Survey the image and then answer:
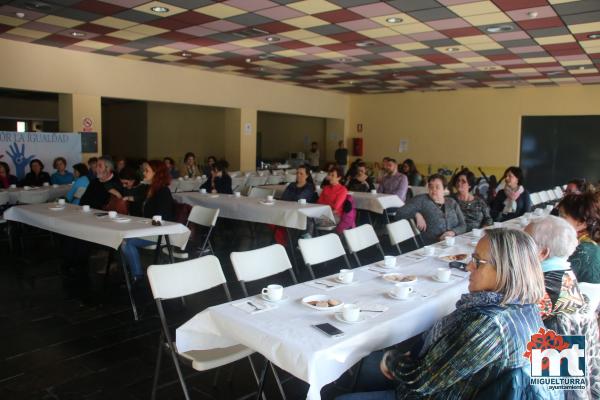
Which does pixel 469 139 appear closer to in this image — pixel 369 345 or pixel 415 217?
pixel 415 217

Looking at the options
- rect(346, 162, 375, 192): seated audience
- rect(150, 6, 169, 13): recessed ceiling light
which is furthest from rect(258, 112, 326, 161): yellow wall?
rect(150, 6, 169, 13): recessed ceiling light

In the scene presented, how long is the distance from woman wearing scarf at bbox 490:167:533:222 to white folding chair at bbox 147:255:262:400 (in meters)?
4.41

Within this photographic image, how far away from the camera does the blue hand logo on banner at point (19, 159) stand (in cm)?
796

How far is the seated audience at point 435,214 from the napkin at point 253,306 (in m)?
2.80

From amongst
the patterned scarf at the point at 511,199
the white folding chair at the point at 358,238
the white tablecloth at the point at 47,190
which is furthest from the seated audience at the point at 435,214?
the white tablecloth at the point at 47,190

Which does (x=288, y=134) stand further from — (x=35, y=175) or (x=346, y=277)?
(x=346, y=277)

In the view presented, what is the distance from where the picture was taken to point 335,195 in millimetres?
6254

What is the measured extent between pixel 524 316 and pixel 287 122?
15.1 m

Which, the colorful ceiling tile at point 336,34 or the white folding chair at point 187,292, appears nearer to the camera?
the white folding chair at point 187,292

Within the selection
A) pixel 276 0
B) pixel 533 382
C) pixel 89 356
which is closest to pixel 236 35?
pixel 276 0

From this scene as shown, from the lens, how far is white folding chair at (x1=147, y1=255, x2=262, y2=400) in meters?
2.40

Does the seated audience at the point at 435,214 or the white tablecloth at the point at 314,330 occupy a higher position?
the seated audience at the point at 435,214

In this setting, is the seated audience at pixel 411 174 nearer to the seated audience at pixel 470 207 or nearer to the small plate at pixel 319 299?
the seated audience at pixel 470 207

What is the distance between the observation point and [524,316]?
5.66 feet
